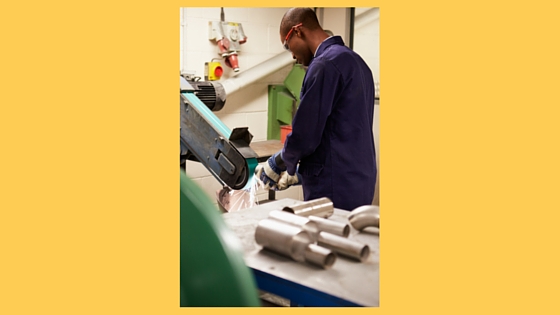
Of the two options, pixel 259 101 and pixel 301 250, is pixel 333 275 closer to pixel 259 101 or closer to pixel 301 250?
pixel 301 250

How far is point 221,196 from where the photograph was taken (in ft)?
5.80

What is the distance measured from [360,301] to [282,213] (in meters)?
0.29

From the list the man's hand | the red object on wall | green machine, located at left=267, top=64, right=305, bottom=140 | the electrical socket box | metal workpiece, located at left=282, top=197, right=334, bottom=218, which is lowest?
metal workpiece, located at left=282, top=197, right=334, bottom=218

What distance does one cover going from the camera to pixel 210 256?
83cm

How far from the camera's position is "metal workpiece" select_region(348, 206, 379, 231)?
116 centimetres

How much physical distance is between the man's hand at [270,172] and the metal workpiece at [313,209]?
391mm

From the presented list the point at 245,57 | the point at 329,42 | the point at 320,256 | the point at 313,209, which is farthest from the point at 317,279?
the point at 245,57

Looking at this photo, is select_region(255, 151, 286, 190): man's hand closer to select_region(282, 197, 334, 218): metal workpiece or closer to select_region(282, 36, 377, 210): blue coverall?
select_region(282, 36, 377, 210): blue coverall

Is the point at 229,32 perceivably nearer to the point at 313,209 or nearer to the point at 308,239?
the point at 313,209

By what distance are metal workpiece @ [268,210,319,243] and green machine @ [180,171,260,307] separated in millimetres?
249

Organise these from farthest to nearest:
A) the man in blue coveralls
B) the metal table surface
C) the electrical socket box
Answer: the electrical socket box
the man in blue coveralls
the metal table surface

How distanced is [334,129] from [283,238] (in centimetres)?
56

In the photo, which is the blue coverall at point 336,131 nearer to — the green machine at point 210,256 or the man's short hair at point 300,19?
the man's short hair at point 300,19

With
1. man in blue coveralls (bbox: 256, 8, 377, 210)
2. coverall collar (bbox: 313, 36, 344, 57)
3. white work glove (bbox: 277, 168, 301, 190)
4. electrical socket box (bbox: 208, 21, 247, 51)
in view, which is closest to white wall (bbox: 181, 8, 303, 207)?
electrical socket box (bbox: 208, 21, 247, 51)
